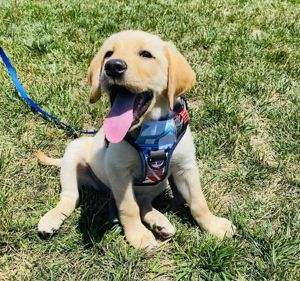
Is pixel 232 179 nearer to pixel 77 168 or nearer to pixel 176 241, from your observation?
pixel 176 241

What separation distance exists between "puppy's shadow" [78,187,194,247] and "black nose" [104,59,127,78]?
107 cm

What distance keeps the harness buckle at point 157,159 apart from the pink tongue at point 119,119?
0.27 metres

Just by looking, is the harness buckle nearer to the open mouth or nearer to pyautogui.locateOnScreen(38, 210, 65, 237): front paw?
the open mouth

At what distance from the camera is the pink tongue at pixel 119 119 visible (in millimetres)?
2646

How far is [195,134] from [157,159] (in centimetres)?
135

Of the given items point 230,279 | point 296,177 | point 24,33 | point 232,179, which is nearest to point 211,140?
point 232,179

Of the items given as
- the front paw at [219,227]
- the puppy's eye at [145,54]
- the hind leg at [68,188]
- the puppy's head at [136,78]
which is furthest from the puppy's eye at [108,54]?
the front paw at [219,227]

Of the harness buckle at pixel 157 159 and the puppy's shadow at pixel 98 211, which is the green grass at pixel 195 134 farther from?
the harness buckle at pixel 157 159

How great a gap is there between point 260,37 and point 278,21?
2.35 ft

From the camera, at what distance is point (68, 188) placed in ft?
10.9

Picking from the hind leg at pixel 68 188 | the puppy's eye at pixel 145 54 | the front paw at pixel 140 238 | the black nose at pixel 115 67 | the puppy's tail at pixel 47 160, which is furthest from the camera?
the puppy's tail at pixel 47 160

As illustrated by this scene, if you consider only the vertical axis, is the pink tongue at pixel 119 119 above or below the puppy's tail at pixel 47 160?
above

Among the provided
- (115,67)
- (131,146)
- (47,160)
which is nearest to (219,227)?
(131,146)

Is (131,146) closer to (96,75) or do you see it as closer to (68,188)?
(96,75)
